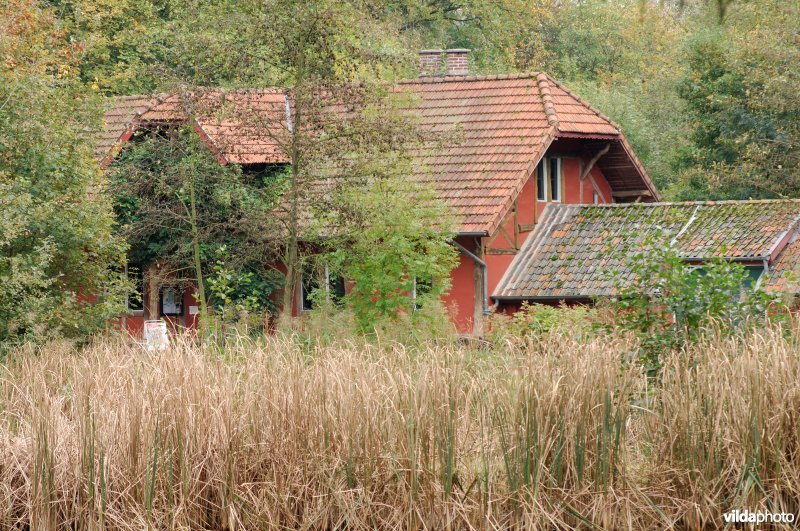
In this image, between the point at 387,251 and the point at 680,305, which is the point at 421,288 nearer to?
the point at 387,251

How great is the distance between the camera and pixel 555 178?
2456 centimetres

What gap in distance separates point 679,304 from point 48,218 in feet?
28.8

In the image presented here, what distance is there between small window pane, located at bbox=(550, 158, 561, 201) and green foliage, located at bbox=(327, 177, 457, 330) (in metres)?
7.39

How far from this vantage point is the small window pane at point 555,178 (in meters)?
24.5

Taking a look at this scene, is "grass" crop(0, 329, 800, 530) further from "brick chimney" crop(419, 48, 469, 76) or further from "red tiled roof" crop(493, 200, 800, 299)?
"brick chimney" crop(419, 48, 469, 76)

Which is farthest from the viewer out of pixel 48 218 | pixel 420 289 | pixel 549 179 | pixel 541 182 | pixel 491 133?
pixel 549 179

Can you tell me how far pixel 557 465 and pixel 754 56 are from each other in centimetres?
2138

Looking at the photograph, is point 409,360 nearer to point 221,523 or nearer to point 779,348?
point 221,523

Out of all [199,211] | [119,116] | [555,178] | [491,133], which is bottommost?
[199,211]

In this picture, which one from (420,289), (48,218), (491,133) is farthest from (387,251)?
(491,133)

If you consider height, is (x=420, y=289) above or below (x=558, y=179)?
below

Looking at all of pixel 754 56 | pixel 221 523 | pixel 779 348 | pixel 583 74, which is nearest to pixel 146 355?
pixel 221 523

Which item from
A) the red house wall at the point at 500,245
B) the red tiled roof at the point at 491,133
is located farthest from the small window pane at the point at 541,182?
the red tiled roof at the point at 491,133

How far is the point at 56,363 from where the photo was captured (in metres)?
10.0
